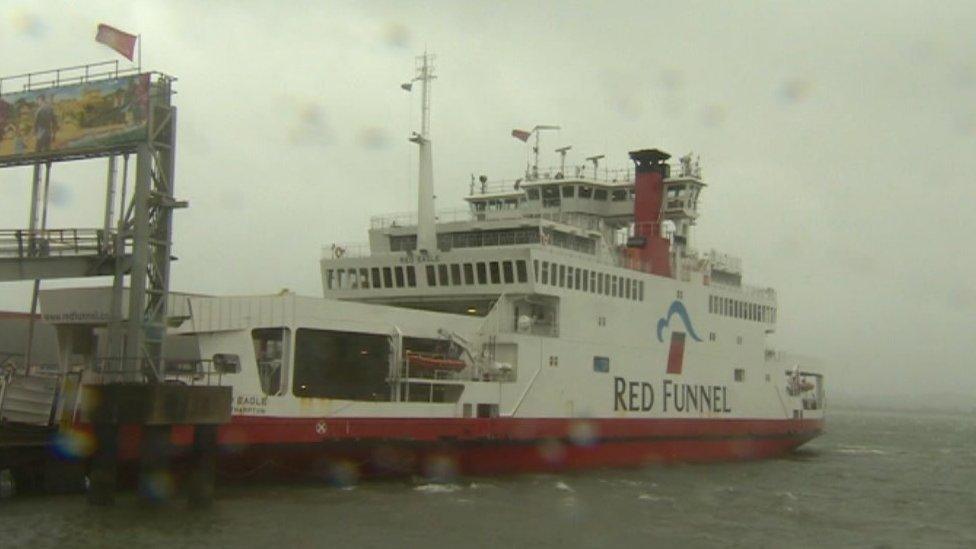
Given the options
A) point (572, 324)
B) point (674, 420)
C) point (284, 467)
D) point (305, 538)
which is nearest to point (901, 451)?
point (674, 420)

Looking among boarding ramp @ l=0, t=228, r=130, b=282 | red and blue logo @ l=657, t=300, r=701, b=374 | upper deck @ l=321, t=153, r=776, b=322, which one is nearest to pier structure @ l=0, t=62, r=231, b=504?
boarding ramp @ l=0, t=228, r=130, b=282

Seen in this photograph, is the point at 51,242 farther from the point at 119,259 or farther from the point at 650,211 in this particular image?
the point at 650,211

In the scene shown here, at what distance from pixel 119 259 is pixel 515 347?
10.8 meters

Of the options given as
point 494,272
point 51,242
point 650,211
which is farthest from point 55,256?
point 650,211

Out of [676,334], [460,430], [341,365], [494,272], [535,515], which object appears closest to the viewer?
[535,515]

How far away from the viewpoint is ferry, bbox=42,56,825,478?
2427 centimetres

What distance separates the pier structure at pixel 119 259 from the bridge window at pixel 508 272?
959cm

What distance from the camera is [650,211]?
3638 cm

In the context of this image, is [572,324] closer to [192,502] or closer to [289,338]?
[289,338]

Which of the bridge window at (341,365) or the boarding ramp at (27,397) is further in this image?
the bridge window at (341,365)

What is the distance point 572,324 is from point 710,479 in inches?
241

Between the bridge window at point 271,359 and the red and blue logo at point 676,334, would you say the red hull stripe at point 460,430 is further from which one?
the red and blue logo at point 676,334

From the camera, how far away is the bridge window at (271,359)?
79.0ft

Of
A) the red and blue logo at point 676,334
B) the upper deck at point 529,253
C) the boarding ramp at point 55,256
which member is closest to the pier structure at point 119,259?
the boarding ramp at point 55,256
